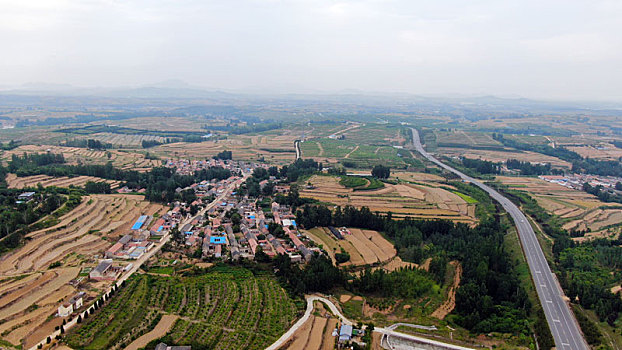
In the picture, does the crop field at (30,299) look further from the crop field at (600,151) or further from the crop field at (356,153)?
the crop field at (600,151)

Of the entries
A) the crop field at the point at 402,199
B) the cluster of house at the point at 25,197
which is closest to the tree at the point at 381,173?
the crop field at the point at 402,199

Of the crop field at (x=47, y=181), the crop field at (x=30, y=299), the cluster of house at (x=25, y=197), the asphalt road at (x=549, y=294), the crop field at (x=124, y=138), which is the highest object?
the crop field at (x=124, y=138)

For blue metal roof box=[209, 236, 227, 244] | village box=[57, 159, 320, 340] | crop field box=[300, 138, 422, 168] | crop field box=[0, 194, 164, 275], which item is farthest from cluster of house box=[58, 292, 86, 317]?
crop field box=[300, 138, 422, 168]

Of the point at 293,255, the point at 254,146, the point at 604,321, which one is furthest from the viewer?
the point at 254,146

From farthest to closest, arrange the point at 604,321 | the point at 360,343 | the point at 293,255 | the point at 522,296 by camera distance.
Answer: the point at 293,255 < the point at 522,296 < the point at 604,321 < the point at 360,343

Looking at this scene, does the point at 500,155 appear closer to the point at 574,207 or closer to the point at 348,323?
the point at 574,207

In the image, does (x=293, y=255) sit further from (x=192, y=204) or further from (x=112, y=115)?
(x=112, y=115)

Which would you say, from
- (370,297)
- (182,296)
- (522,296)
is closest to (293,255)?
(370,297)
